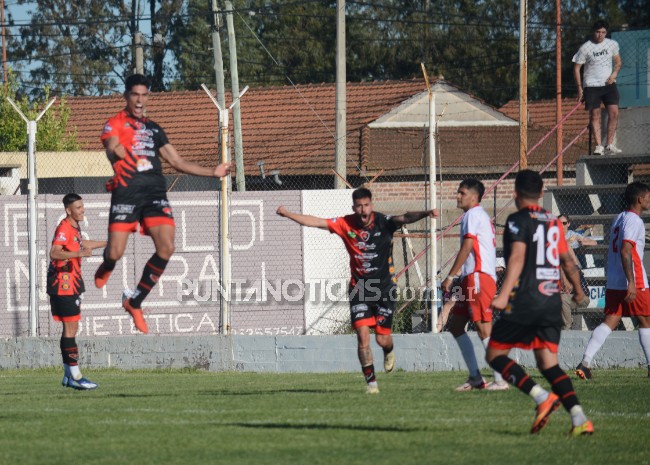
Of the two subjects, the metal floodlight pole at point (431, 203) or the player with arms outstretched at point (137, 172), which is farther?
the metal floodlight pole at point (431, 203)

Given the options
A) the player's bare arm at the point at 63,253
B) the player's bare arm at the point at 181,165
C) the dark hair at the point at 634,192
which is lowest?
the player's bare arm at the point at 63,253

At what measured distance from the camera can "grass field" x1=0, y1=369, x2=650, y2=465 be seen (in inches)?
317

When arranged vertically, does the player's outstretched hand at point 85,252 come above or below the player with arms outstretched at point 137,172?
→ below

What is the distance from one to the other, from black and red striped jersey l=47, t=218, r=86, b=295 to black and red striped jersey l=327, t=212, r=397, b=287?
3.48 m

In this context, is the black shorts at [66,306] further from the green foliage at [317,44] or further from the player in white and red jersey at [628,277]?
the green foliage at [317,44]

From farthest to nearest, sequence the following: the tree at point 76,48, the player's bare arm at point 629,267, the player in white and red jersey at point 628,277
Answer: the tree at point 76,48 < the player in white and red jersey at point 628,277 < the player's bare arm at point 629,267

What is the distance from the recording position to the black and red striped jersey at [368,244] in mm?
12367

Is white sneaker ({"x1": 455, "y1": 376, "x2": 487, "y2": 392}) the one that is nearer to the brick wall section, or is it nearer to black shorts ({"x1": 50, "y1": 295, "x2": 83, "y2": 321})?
black shorts ({"x1": 50, "y1": 295, "x2": 83, "y2": 321})

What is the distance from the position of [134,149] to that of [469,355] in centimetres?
427

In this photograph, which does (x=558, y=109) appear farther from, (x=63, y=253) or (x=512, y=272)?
(x=512, y=272)

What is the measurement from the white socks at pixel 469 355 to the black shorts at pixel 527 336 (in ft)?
11.7

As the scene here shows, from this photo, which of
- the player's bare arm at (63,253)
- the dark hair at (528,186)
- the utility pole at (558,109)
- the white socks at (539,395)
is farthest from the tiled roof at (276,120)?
the white socks at (539,395)

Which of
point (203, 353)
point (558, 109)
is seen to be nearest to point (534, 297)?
point (203, 353)

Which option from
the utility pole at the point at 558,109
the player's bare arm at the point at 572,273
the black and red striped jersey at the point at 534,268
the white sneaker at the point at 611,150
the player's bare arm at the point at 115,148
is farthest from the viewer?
the utility pole at the point at 558,109
